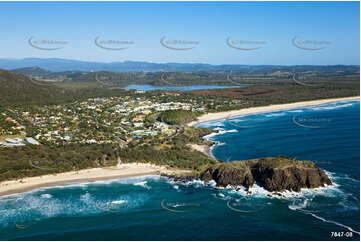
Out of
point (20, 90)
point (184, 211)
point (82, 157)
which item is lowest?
point (184, 211)

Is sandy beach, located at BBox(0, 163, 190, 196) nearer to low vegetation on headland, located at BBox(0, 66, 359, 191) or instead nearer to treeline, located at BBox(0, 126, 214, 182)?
treeline, located at BBox(0, 126, 214, 182)

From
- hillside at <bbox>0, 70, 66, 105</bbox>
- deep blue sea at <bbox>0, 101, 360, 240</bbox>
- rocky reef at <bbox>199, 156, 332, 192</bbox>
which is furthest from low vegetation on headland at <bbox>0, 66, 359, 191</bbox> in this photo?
deep blue sea at <bbox>0, 101, 360, 240</bbox>

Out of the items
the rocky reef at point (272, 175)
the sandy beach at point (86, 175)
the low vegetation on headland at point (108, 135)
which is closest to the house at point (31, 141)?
the low vegetation on headland at point (108, 135)

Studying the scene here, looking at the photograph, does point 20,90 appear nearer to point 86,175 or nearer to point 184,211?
point 86,175

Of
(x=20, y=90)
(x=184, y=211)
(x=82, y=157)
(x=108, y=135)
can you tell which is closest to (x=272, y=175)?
(x=184, y=211)

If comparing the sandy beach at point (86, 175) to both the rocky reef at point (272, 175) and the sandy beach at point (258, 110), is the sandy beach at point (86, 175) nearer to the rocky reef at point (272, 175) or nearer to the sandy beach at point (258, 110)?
the rocky reef at point (272, 175)
